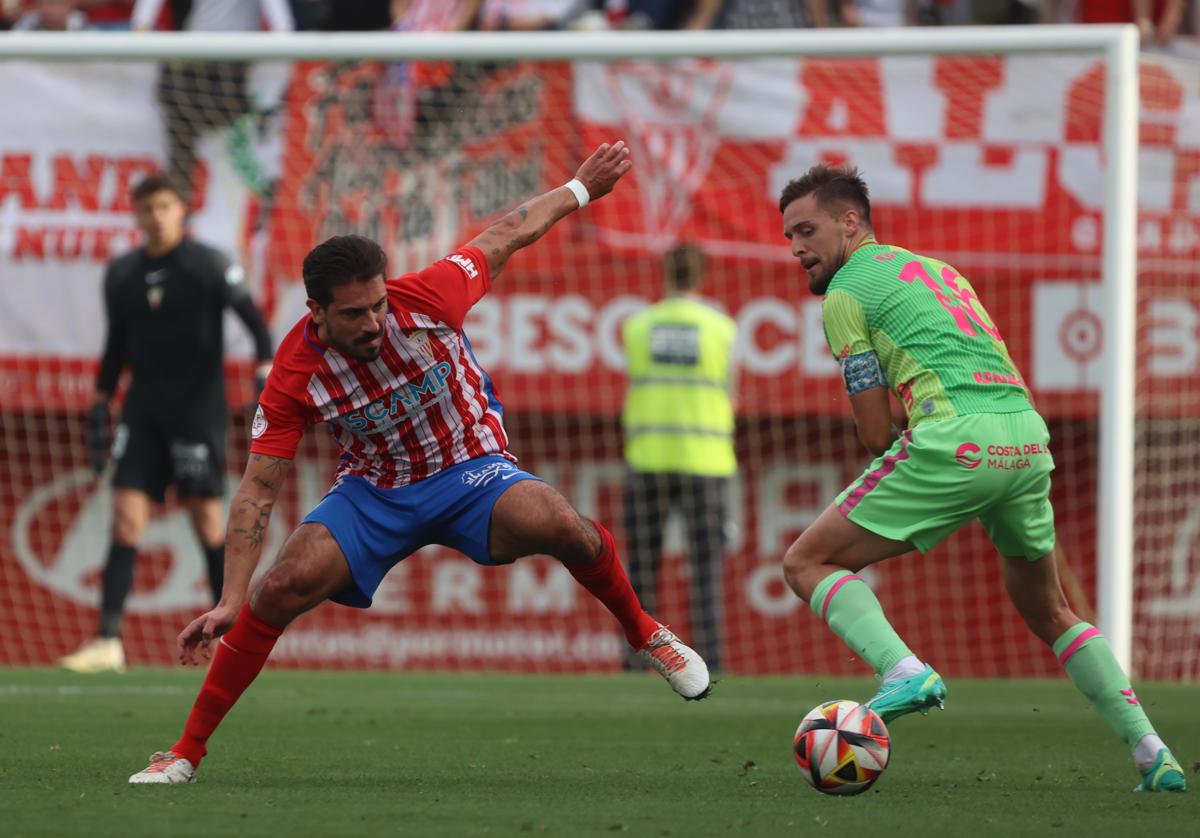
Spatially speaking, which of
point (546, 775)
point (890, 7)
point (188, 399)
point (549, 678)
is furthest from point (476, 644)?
point (546, 775)

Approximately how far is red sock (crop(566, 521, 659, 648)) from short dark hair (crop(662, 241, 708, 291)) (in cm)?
514

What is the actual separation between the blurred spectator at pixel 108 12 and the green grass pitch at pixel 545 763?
5.55 metres

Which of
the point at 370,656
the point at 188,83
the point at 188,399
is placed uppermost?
the point at 188,83

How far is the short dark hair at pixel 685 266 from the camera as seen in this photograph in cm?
1088

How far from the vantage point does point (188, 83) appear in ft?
39.4

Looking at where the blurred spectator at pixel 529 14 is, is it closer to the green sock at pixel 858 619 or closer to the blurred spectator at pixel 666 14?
the blurred spectator at pixel 666 14

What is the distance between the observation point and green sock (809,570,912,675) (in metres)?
5.17

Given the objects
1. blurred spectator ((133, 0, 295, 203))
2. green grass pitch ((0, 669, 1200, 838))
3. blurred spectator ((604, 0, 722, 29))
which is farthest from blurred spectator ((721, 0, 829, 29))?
green grass pitch ((0, 669, 1200, 838))

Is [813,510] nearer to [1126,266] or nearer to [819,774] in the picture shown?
[1126,266]

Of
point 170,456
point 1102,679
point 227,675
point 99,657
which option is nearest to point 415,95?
point 170,456

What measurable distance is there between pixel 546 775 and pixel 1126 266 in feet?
19.5

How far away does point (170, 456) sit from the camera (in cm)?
1002

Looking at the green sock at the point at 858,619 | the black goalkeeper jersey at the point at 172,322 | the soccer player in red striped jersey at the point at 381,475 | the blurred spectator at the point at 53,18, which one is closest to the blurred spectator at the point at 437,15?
the blurred spectator at the point at 53,18

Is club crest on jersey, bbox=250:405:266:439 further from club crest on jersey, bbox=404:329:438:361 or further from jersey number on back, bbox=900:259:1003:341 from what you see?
jersey number on back, bbox=900:259:1003:341
